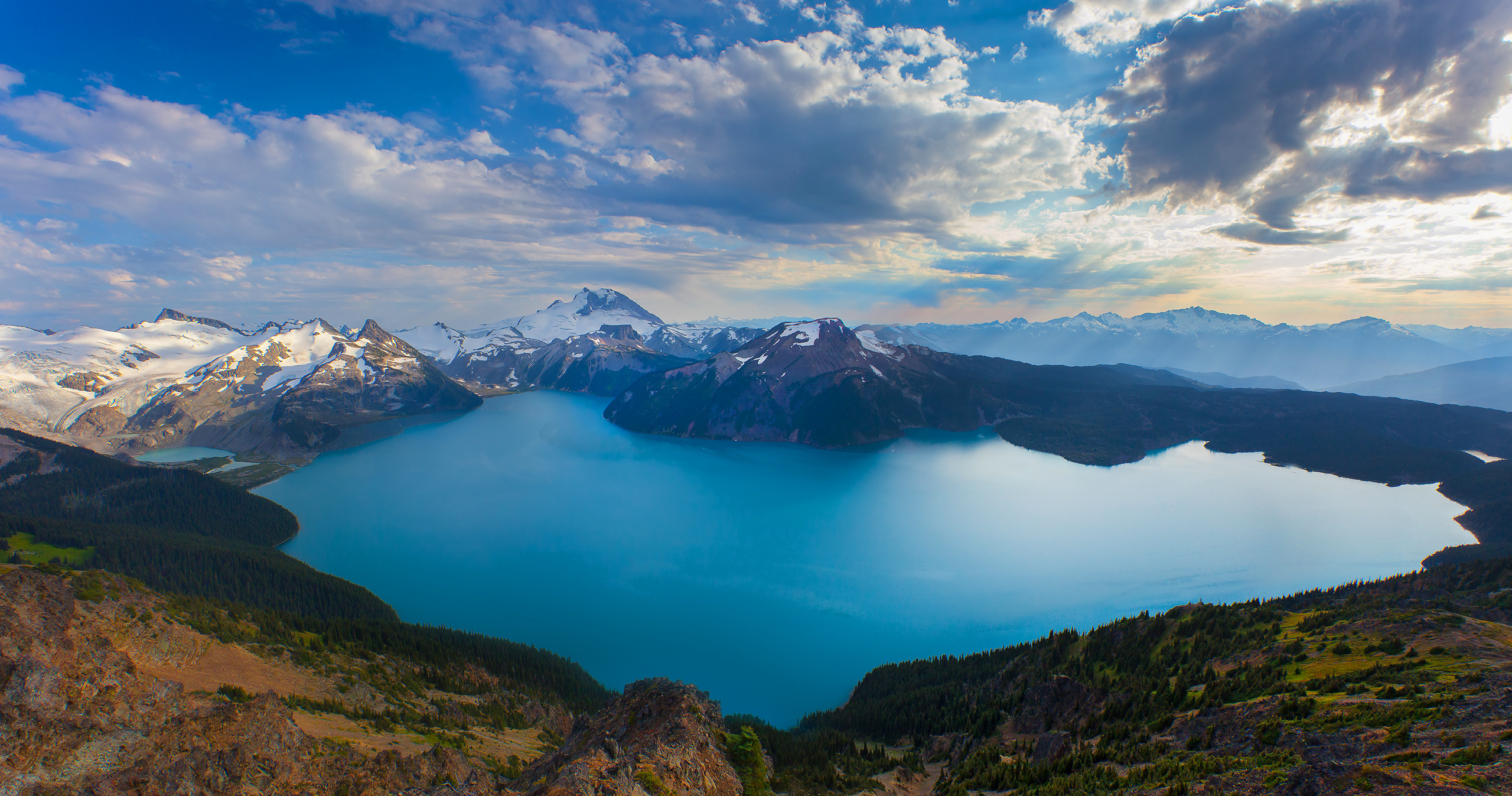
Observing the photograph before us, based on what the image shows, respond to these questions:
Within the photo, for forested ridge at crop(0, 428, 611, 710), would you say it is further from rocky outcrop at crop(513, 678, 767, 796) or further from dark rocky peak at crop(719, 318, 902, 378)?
dark rocky peak at crop(719, 318, 902, 378)

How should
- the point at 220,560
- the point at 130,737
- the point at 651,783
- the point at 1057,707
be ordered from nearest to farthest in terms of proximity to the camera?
the point at 651,783 < the point at 130,737 < the point at 1057,707 < the point at 220,560

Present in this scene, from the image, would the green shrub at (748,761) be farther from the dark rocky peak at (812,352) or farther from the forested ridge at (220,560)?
the dark rocky peak at (812,352)

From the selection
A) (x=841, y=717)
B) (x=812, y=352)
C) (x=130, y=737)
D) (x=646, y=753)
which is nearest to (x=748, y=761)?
(x=646, y=753)

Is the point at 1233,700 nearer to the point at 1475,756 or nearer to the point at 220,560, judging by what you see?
the point at 1475,756

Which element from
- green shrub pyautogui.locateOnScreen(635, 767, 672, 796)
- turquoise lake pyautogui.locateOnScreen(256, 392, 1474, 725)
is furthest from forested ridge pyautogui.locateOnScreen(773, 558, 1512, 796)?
green shrub pyautogui.locateOnScreen(635, 767, 672, 796)

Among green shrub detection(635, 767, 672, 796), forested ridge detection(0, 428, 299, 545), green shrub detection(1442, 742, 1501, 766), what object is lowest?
forested ridge detection(0, 428, 299, 545)

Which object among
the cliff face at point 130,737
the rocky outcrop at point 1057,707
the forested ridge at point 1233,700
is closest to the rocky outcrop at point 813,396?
the forested ridge at point 1233,700
